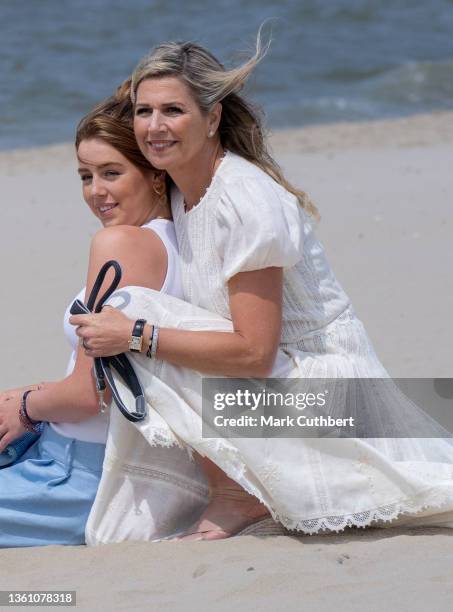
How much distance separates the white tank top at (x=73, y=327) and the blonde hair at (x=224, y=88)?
1.00 feet

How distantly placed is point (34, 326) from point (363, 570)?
3.00m

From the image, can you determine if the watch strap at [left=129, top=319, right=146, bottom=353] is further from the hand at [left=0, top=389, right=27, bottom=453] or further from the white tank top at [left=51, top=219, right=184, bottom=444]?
the hand at [left=0, top=389, right=27, bottom=453]

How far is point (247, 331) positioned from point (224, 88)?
68 centimetres

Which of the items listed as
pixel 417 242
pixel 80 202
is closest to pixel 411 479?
pixel 417 242

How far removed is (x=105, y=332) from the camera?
2990mm

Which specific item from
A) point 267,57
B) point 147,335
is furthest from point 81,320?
point 267,57

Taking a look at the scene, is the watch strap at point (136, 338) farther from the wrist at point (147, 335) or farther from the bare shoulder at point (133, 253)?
the bare shoulder at point (133, 253)

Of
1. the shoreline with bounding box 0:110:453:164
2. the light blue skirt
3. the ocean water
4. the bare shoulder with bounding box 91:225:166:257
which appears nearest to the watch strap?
the bare shoulder with bounding box 91:225:166:257

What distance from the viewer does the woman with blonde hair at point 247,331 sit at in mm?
2998

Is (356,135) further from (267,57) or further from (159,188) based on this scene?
(159,188)

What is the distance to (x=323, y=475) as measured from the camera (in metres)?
3.04

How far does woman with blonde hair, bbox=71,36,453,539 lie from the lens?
9.84 feet

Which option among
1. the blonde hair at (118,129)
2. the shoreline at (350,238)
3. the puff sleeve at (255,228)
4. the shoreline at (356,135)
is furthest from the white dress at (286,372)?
the shoreline at (356,135)

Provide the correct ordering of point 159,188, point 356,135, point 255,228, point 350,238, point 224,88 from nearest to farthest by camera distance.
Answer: point 255,228 → point 224,88 → point 159,188 → point 350,238 → point 356,135
